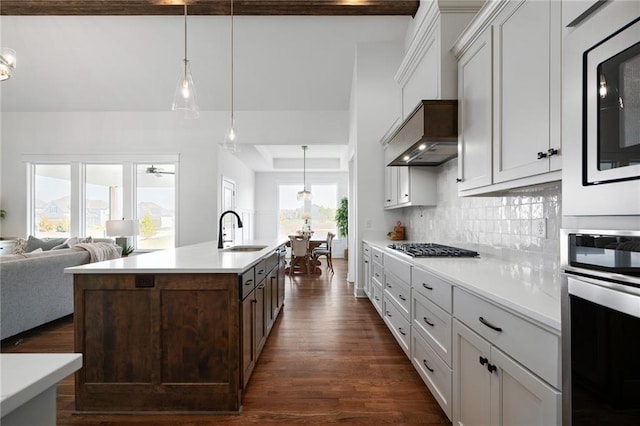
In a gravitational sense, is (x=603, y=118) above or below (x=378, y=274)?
above

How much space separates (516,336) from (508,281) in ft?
1.51

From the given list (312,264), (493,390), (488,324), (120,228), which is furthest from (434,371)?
(312,264)

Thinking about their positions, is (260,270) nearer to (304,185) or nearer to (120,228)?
(120,228)

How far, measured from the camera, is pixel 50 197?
6.57 meters

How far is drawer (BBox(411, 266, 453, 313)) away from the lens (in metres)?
1.78

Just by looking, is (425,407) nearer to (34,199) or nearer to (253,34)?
(253,34)

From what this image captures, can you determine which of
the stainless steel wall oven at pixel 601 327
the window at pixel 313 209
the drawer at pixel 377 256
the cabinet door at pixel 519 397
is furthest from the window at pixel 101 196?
the stainless steel wall oven at pixel 601 327

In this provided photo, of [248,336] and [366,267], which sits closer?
[248,336]

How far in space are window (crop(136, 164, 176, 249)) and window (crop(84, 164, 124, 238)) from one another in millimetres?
425

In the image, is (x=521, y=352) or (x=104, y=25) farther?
(x=104, y=25)

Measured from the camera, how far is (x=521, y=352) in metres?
1.18

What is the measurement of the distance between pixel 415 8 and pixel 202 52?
3.31 meters

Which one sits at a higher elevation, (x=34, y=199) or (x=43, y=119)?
(x=43, y=119)

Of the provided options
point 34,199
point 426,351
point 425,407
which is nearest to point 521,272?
point 426,351
